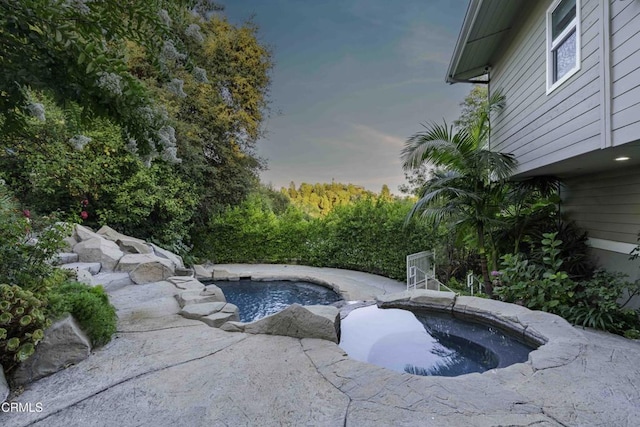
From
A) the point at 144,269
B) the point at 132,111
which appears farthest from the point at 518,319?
the point at 144,269

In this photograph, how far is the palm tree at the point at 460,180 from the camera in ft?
17.0

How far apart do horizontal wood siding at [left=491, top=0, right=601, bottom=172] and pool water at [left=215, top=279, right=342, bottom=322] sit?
4.60m

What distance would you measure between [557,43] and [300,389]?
521 centimetres

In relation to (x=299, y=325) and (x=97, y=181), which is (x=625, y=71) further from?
(x=97, y=181)

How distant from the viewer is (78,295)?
2760mm

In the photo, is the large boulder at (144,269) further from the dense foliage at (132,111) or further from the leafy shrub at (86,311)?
the leafy shrub at (86,311)

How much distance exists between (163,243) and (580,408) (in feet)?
29.6

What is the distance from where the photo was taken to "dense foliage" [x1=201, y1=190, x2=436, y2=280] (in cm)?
818

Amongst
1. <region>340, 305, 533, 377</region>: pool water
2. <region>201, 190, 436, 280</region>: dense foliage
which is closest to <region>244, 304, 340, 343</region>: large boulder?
<region>340, 305, 533, 377</region>: pool water

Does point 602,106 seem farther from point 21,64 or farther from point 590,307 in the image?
point 21,64

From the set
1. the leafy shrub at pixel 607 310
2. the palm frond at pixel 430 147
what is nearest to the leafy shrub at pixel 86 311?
the palm frond at pixel 430 147

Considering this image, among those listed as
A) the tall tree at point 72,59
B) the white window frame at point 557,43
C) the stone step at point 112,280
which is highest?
the white window frame at point 557,43

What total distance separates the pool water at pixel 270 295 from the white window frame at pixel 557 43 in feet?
17.1

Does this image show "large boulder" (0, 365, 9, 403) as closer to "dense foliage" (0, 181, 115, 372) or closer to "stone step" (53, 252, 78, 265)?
"dense foliage" (0, 181, 115, 372)
